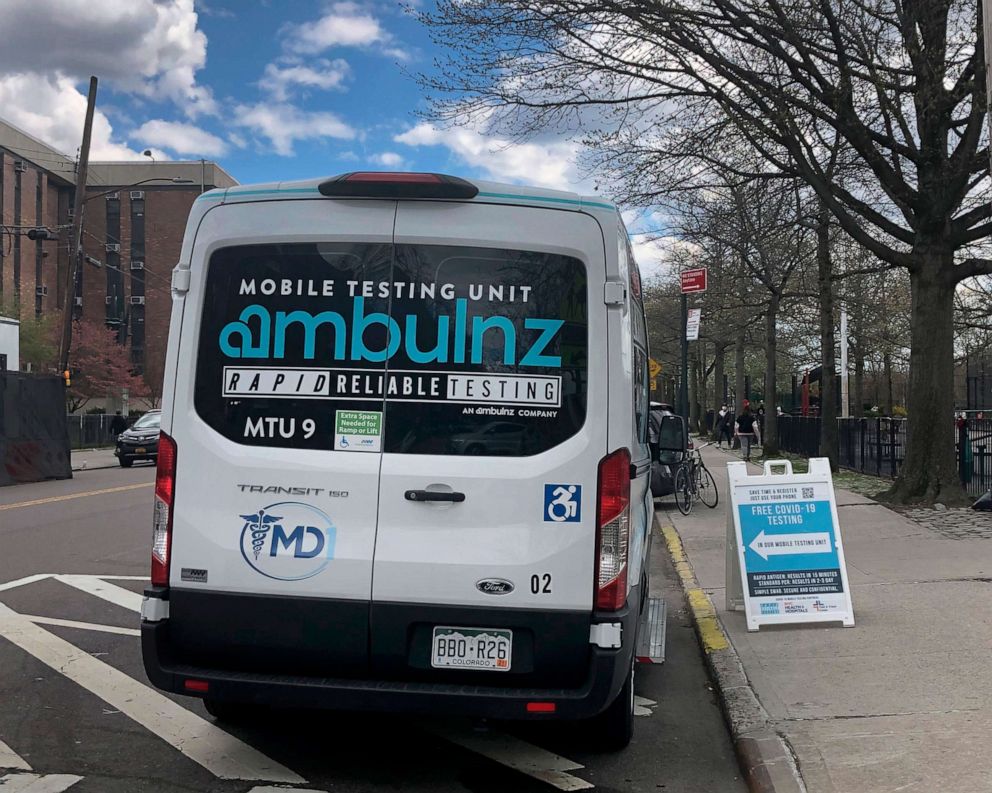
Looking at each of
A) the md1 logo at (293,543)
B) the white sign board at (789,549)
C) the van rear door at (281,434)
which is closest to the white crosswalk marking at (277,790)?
the van rear door at (281,434)

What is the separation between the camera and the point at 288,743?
5047mm

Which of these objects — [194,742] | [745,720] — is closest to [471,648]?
[194,742]

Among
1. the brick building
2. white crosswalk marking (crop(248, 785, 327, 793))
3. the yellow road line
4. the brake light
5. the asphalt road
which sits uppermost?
the brick building

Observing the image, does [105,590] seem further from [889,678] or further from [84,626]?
[889,678]

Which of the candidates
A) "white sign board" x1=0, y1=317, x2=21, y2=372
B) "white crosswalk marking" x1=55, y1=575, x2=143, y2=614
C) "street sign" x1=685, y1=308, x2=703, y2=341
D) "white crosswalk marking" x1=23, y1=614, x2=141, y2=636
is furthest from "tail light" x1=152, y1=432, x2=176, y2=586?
"white sign board" x1=0, y1=317, x2=21, y2=372

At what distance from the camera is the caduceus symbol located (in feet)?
14.0

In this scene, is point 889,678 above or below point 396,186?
below

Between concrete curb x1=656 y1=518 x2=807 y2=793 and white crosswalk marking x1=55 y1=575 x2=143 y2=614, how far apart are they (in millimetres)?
4525

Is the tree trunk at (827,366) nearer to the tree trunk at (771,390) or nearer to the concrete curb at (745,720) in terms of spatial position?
the tree trunk at (771,390)

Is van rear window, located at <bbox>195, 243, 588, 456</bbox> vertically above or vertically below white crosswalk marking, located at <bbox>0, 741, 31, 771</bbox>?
above

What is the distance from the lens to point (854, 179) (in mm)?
17094

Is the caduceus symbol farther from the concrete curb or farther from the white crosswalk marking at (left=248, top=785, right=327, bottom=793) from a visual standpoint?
the concrete curb

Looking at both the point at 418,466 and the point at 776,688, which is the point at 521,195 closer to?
the point at 418,466

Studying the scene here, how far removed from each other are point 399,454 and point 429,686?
38.5 inches
